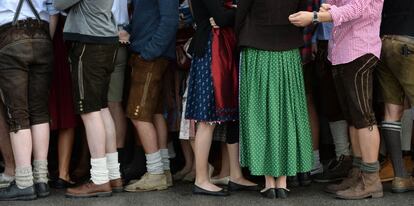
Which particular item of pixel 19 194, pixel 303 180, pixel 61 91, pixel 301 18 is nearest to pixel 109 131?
pixel 61 91

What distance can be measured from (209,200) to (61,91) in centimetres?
138

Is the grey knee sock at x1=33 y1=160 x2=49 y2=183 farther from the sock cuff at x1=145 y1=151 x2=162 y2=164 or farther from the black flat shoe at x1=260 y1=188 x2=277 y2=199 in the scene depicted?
the black flat shoe at x1=260 y1=188 x2=277 y2=199

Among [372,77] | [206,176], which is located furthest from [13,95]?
[372,77]

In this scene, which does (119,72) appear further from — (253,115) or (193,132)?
(253,115)

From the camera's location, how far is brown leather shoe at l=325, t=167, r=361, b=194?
496 cm

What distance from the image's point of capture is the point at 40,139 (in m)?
4.88

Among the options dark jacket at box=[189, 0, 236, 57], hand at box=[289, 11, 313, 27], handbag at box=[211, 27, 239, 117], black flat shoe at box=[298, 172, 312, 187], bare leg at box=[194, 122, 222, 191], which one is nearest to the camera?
hand at box=[289, 11, 313, 27]

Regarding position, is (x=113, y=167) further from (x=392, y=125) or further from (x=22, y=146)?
(x=392, y=125)

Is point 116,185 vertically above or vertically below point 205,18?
below

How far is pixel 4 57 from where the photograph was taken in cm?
466

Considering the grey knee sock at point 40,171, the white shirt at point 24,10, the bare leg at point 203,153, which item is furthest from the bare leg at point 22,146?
the bare leg at point 203,153

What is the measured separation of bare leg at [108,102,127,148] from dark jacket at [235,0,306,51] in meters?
1.15

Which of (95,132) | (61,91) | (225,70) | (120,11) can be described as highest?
(120,11)

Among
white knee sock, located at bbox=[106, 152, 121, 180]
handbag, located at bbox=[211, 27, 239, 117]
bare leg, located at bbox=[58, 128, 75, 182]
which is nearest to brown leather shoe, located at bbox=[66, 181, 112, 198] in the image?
white knee sock, located at bbox=[106, 152, 121, 180]
